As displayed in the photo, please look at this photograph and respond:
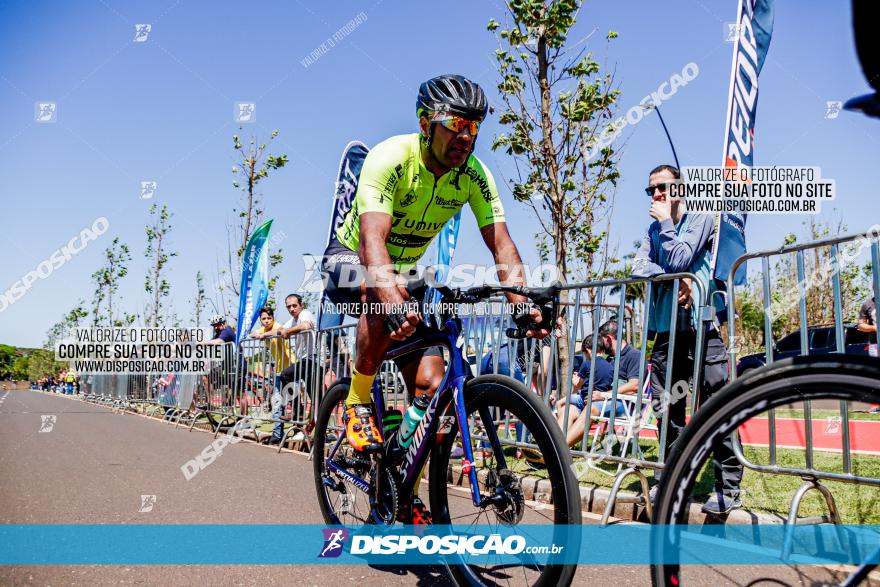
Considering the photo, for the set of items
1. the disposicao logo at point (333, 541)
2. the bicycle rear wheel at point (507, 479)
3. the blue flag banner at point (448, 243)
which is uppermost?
the blue flag banner at point (448, 243)

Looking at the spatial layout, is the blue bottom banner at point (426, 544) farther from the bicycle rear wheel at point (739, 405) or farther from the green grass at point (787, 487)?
the green grass at point (787, 487)

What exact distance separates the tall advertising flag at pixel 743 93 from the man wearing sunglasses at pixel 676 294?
211mm

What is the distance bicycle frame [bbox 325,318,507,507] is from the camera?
2602mm

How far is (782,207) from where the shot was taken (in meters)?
6.14

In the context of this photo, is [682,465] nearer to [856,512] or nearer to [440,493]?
[440,493]

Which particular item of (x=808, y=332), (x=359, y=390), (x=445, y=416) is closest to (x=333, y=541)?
(x=359, y=390)

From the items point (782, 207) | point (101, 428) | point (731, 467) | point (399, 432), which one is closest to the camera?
point (399, 432)

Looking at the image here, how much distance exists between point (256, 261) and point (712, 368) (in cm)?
1194

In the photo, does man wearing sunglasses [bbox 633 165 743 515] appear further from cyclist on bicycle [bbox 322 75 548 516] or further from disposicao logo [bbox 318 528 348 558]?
disposicao logo [bbox 318 528 348 558]

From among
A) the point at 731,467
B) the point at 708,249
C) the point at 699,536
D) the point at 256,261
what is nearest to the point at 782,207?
the point at 708,249

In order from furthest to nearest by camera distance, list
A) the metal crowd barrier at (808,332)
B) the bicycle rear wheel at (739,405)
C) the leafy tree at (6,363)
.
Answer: the leafy tree at (6,363) → the metal crowd barrier at (808,332) → the bicycle rear wheel at (739,405)

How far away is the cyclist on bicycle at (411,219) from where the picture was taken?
9.89 feet

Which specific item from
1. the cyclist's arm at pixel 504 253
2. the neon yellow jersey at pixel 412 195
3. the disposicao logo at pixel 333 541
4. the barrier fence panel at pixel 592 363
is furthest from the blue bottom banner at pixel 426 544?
the neon yellow jersey at pixel 412 195

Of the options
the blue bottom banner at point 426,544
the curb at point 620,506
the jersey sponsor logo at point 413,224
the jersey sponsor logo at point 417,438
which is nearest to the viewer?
the blue bottom banner at point 426,544
